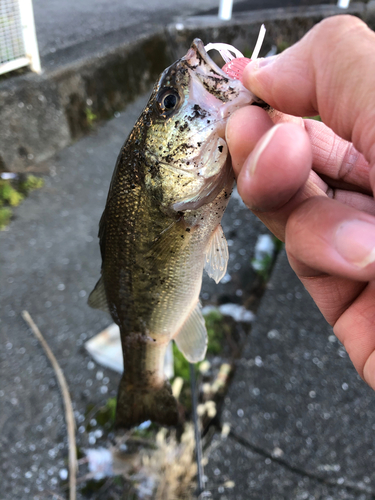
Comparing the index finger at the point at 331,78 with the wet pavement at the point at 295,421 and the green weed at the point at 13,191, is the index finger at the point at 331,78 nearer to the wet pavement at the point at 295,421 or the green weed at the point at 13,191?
the wet pavement at the point at 295,421

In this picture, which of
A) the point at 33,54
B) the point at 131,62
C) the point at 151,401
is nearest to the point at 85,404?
the point at 151,401

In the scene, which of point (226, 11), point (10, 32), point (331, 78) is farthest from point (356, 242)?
point (226, 11)

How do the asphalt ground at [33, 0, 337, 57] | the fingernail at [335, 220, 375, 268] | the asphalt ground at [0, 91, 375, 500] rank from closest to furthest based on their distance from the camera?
the fingernail at [335, 220, 375, 268], the asphalt ground at [0, 91, 375, 500], the asphalt ground at [33, 0, 337, 57]

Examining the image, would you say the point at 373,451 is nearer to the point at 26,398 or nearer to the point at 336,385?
the point at 336,385

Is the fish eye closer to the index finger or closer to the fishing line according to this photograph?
the index finger

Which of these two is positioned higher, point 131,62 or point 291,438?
point 131,62

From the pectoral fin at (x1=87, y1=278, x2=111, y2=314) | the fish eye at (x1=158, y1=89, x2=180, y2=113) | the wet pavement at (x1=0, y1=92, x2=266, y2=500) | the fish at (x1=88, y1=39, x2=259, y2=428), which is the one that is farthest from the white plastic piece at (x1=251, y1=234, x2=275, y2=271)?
the fish eye at (x1=158, y1=89, x2=180, y2=113)

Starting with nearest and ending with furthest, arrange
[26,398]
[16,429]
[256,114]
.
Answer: [256,114]
[16,429]
[26,398]
